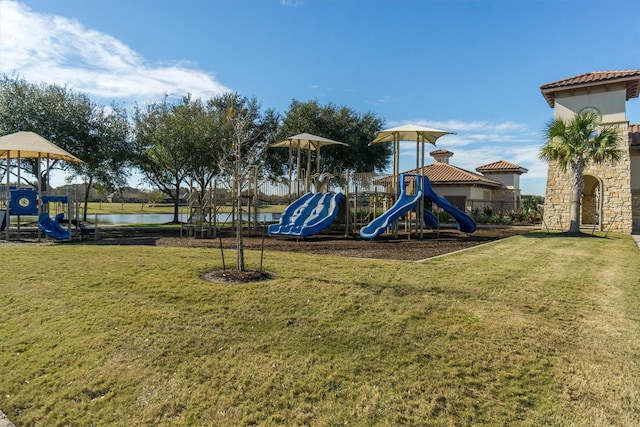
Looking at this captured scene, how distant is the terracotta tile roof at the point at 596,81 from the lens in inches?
748

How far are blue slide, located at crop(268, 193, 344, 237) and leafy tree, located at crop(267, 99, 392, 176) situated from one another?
12.8 meters

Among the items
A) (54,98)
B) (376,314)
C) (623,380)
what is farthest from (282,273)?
(54,98)

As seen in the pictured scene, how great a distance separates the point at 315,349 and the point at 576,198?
1734cm

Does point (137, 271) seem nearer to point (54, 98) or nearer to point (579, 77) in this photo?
point (54, 98)

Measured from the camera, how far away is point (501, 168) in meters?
34.8

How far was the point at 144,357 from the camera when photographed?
4.23 m

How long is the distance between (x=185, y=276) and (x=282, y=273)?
1.72m

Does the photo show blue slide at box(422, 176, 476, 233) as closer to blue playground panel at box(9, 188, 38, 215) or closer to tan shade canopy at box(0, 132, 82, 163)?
tan shade canopy at box(0, 132, 82, 163)

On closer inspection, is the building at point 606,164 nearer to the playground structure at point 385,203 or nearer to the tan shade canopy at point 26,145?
the playground structure at point 385,203

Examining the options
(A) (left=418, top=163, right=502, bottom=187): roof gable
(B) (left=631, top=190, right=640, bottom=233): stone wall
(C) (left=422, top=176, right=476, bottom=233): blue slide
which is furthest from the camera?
(A) (left=418, top=163, right=502, bottom=187): roof gable

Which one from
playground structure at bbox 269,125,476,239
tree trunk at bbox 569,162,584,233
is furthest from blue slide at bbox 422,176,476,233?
tree trunk at bbox 569,162,584,233

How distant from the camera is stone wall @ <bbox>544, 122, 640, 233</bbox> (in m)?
19.8

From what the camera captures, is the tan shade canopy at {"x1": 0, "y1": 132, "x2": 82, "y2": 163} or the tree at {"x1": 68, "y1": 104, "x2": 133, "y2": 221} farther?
the tree at {"x1": 68, "y1": 104, "x2": 133, "y2": 221}

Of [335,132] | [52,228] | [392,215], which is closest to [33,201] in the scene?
[52,228]
